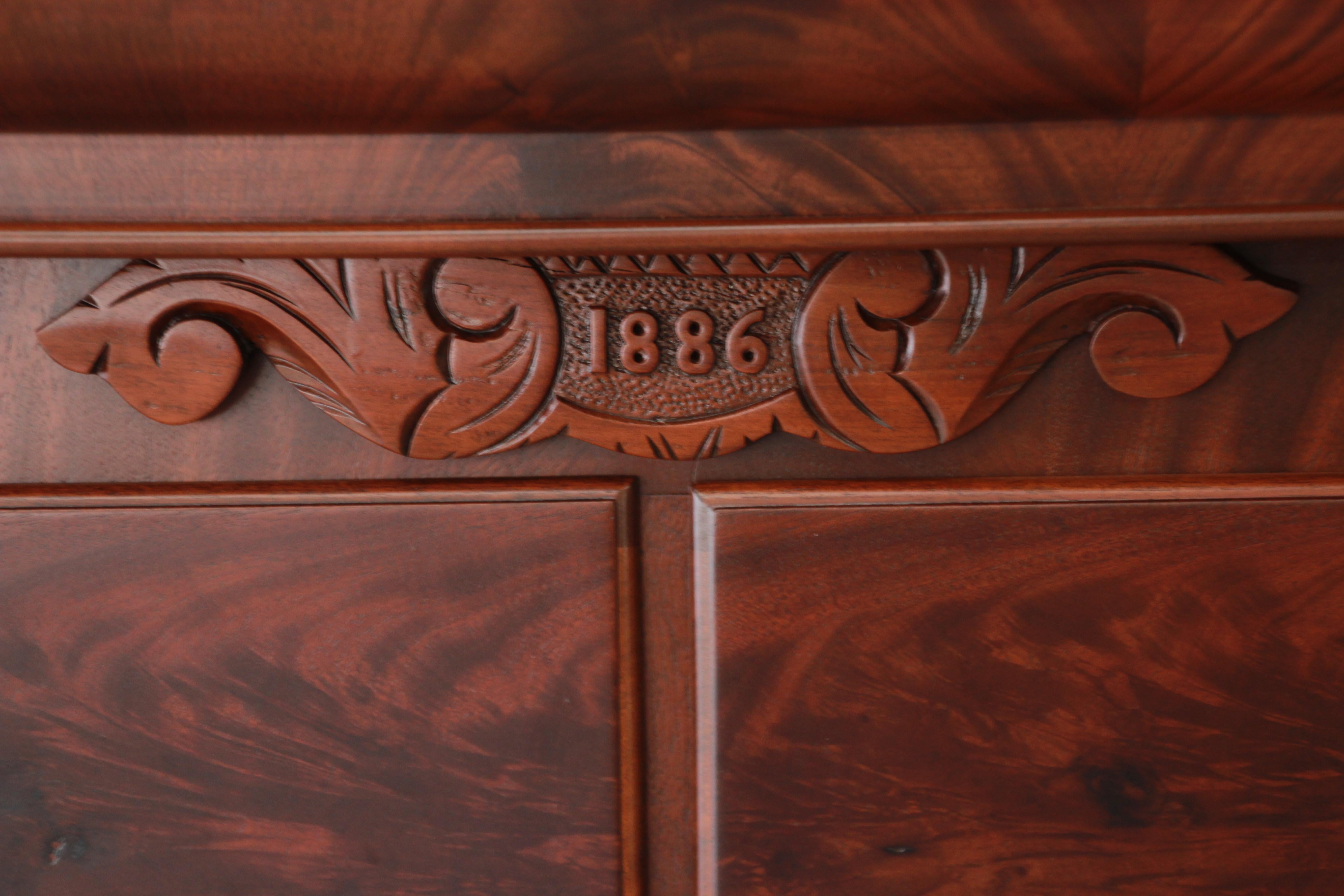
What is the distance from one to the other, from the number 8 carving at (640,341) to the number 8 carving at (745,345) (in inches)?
1.0

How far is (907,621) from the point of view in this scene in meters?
0.27

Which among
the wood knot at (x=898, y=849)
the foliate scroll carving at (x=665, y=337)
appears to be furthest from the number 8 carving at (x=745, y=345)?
the wood knot at (x=898, y=849)

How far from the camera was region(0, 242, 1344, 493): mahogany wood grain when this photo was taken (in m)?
0.27

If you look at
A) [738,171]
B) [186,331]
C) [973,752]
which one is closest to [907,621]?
[973,752]

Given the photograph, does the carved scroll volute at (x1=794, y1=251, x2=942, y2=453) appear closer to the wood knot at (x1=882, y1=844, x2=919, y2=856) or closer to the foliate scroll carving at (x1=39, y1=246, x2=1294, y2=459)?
the foliate scroll carving at (x1=39, y1=246, x2=1294, y2=459)

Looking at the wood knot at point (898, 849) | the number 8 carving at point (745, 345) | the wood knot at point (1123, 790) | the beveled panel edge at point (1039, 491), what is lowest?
the wood knot at point (898, 849)

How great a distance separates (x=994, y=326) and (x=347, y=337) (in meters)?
0.21

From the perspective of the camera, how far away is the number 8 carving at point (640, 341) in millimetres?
268

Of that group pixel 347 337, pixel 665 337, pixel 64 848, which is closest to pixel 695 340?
pixel 665 337

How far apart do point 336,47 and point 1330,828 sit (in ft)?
1.31

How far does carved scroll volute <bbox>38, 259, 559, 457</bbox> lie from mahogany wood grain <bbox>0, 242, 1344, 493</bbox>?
0.01m

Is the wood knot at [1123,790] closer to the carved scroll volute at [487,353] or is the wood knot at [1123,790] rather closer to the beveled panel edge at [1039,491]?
the beveled panel edge at [1039,491]

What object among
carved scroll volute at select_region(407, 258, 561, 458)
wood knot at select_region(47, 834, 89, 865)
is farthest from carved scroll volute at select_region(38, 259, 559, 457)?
wood knot at select_region(47, 834, 89, 865)

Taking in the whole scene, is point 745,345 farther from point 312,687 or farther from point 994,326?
point 312,687
